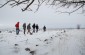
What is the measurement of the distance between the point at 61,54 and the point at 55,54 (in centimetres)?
22

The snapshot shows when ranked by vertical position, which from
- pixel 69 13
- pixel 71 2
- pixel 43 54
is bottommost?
pixel 43 54

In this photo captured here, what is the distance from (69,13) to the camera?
23.8ft

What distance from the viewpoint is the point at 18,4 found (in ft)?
16.2

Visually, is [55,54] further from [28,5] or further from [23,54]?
[28,5]

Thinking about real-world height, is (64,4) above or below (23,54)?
above

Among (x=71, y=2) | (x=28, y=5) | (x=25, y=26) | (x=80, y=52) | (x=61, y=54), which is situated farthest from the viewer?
(x=25, y=26)

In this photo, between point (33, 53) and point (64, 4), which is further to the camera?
point (64, 4)

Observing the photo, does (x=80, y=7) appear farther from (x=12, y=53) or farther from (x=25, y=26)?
(x=25, y=26)

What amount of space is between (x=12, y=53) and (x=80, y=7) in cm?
318

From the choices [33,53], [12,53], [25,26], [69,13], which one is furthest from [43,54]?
[25,26]

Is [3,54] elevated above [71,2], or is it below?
below

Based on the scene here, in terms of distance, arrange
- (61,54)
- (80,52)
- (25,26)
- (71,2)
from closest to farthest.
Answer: (61,54)
(80,52)
(71,2)
(25,26)

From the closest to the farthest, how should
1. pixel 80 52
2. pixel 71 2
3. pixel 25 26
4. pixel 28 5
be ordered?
pixel 28 5 < pixel 80 52 < pixel 71 2 < pixel 25 26

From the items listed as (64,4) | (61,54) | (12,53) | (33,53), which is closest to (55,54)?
(61,54)
